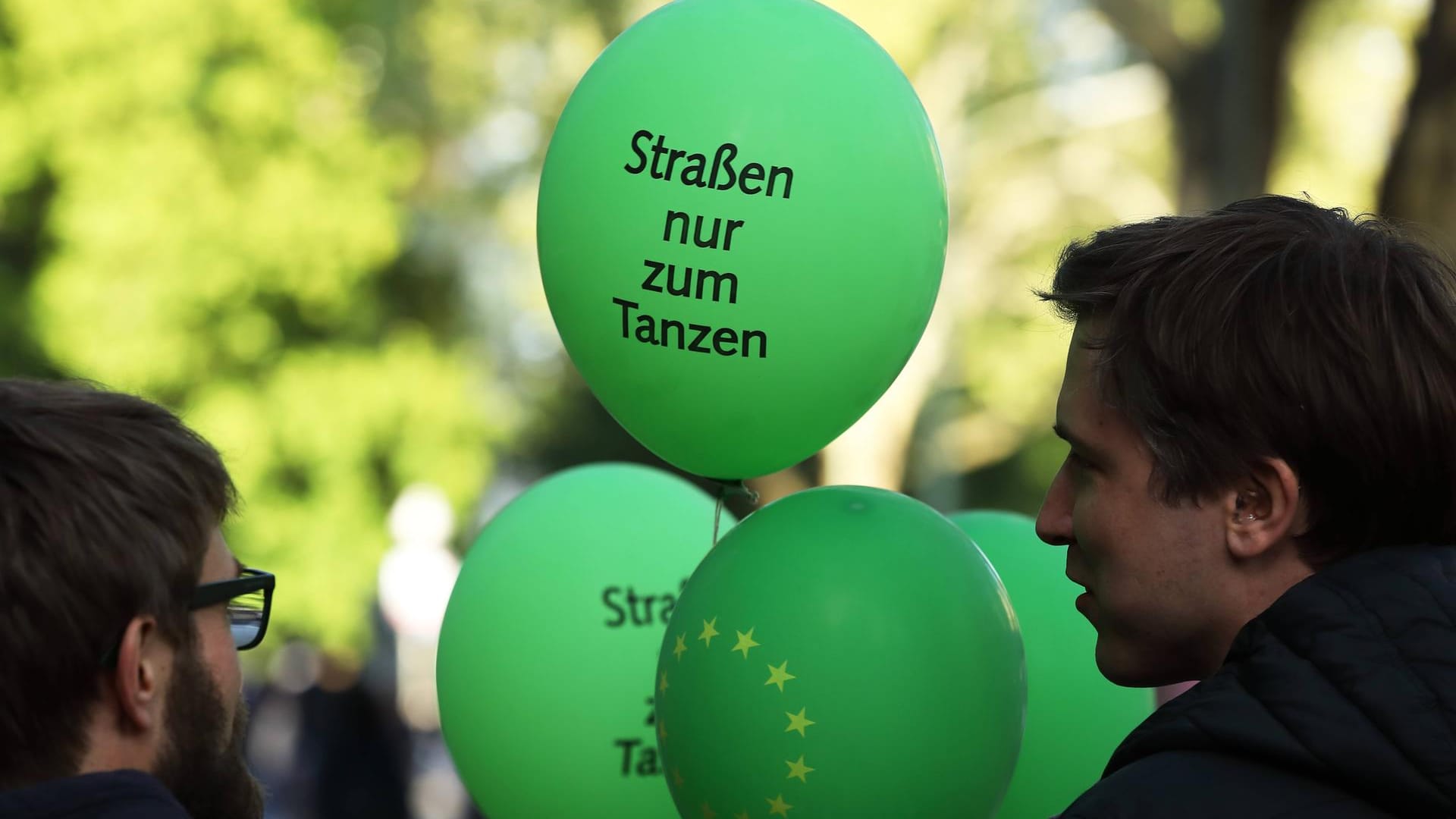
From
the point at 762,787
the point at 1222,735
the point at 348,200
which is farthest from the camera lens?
the point at 348,200

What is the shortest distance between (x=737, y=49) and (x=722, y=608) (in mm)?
881

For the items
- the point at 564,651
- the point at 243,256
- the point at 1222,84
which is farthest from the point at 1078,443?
the point at 243,256

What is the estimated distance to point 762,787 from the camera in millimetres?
2105

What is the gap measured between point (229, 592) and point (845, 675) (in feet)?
2.86

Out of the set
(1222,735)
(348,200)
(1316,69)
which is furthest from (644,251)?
(1316,69)

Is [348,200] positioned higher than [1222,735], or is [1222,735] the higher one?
[348,200]

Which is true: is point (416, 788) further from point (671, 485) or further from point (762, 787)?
point (762, 787)

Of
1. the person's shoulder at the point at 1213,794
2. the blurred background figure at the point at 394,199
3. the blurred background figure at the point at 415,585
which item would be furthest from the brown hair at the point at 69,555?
the blurred background figure at the point at 415,585

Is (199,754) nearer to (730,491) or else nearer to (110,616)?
(110,616)

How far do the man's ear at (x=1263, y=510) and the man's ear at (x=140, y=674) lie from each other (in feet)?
4.28

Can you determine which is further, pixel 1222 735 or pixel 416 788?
pixel 416 788

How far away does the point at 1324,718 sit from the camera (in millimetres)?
1414

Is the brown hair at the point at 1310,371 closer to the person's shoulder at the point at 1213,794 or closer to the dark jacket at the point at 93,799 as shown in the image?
the person's shoulder at the point at 1213,794

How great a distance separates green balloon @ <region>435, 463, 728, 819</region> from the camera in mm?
2668
